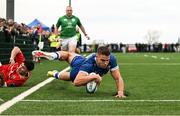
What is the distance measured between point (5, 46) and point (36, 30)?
9835mm

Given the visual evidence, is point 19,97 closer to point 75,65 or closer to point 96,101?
point 96,101

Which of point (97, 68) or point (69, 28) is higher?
point (69, 28)

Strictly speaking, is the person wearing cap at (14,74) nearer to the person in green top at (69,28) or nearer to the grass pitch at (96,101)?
the grass pitch at (96,101)

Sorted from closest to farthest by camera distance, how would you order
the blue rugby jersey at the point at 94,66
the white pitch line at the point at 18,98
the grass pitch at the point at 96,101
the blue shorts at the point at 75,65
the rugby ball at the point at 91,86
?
the grass pitch at the point at 96,101
the white pitch line at the point at 18,98
the blue rugby jersey at the point at 94,66
the rugby ball at the point at 91,86
the blue shorts at the point at 75,65

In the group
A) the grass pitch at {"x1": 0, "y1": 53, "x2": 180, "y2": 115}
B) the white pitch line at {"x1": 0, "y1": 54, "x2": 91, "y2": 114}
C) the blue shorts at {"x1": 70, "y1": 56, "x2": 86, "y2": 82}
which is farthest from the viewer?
the blue shorts at {"x1": 70, "y1": 56, "x2": 86, "y2": 82}

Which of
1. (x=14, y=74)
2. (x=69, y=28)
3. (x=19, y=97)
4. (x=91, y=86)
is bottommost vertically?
(x=19, y=97)

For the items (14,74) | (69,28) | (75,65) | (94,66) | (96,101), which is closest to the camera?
(96,101)

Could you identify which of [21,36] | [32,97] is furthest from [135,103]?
[21,36]

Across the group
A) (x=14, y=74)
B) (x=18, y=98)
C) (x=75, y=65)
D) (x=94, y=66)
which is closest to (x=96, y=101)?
(x=18, y=98)

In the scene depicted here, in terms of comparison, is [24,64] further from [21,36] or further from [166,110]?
[21,36]

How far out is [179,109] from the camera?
872 cm

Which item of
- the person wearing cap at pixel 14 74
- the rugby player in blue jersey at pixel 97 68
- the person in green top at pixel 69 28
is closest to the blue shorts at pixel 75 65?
the rugby player in blue jersey at pixel 97 68

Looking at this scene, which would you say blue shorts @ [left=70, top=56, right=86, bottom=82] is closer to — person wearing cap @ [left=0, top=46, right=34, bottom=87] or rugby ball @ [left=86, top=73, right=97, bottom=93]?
rugby ball @ [left=86, top=73, right=97, bottom=93]

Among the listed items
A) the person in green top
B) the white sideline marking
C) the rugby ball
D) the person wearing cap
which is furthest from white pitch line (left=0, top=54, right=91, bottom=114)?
the person in green top
